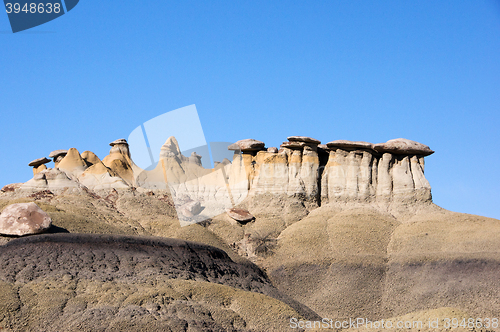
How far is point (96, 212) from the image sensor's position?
31422 millimetres

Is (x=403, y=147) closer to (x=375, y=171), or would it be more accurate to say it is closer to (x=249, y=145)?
(x=375, y=171)

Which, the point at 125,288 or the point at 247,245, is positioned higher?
the point at 125,288

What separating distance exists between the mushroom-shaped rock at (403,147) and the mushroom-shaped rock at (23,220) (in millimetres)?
21627

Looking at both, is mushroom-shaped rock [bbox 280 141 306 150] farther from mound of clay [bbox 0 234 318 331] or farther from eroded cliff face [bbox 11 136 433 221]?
mound of clay [bbox 0 234 318 331]

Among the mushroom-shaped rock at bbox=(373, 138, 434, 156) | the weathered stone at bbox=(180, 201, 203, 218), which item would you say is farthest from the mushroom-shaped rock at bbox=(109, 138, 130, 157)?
the mushroom-shaped rock at bbox=(373, 138, 434, 156)

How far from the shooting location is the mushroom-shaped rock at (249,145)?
123 ft

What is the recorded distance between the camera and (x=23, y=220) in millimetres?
24438

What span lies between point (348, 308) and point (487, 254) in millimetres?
7787

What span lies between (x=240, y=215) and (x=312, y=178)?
5714 mm

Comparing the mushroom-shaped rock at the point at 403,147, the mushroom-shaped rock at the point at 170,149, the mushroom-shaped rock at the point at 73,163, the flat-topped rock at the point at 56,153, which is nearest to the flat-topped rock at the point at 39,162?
the flat-topped rock at the point at 56,153

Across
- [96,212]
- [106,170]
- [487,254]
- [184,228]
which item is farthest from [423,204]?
[106,170]

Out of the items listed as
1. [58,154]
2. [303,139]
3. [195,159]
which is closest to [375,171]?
[303,139]

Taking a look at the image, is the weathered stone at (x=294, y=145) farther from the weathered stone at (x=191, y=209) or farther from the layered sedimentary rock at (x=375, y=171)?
the weathered stone at (x=191, y=209)

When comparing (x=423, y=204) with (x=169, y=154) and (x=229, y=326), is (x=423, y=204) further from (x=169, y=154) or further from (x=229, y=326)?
(x=169, y=154)
